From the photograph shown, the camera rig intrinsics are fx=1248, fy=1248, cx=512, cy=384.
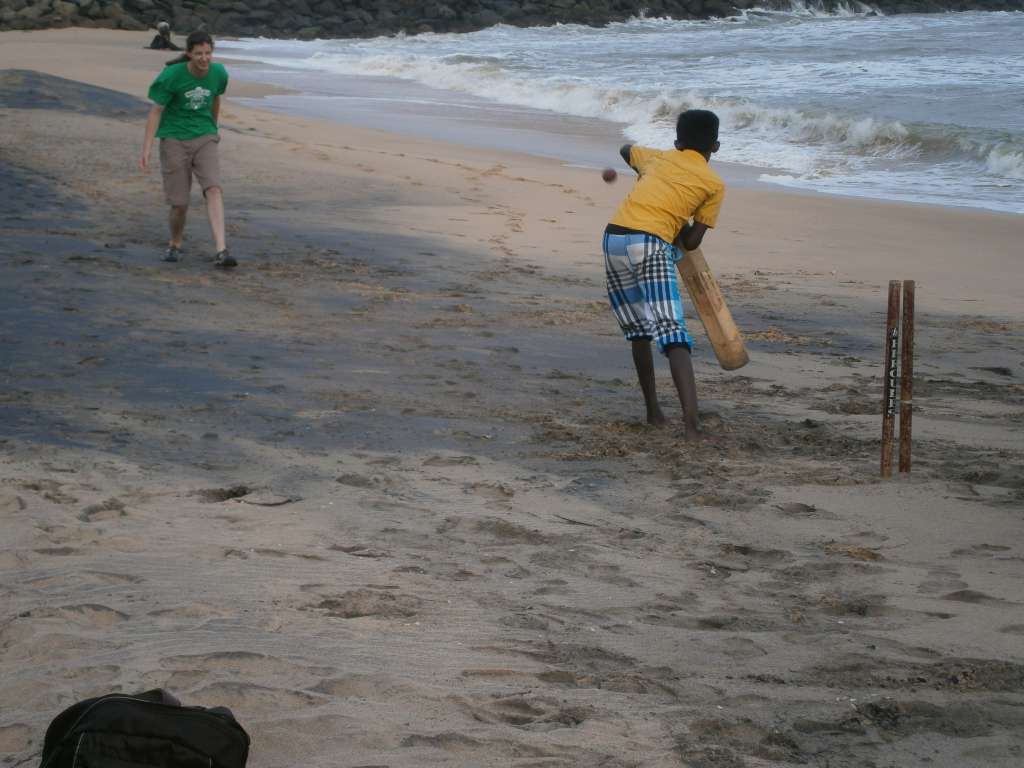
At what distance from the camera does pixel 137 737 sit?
8.27ft

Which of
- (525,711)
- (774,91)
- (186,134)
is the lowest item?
(525,711)

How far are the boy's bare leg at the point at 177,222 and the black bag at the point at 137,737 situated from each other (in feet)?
21.0

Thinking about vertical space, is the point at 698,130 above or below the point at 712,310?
above

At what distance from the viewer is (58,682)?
9.89 feet

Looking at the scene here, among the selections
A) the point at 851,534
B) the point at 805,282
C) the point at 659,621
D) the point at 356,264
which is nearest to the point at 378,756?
the point at 659,621

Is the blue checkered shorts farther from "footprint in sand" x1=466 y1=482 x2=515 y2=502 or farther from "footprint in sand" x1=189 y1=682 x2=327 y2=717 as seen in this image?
"footprint in sand" x1=189 y1=682 x2=327 y2=717

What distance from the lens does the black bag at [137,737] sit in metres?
2.50

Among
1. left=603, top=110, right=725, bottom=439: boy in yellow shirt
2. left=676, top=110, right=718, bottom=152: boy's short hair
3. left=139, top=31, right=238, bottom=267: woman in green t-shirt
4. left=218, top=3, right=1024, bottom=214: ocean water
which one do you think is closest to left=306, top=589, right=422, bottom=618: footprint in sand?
left=603, top=110, right=725, bottom=439: boy in yellow shirt

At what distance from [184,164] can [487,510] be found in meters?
4.98

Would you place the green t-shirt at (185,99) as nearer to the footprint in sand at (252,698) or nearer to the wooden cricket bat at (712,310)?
the wooden cricket bat at (712,310)

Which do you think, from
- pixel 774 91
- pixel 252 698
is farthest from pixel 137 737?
pixel 774 91

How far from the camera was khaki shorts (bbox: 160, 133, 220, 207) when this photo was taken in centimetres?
853

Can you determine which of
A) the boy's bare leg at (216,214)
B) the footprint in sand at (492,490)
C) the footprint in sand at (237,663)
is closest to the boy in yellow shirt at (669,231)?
the footprint in sand at (492,490)

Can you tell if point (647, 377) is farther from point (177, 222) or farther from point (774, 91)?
point (774, 91)
